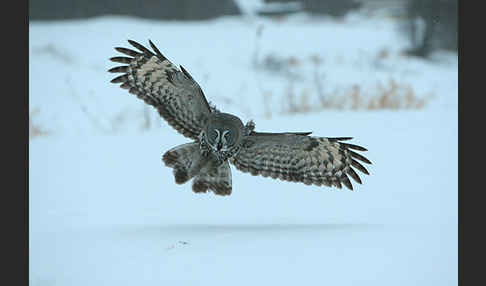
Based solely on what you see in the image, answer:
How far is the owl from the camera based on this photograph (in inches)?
138

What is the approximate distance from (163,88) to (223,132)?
535 mm

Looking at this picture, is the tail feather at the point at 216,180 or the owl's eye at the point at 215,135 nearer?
the owl's eye at the point at 215,135

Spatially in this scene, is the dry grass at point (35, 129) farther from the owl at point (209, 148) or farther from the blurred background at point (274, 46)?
the owl at point (209, 148)

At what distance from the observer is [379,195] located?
414 cm

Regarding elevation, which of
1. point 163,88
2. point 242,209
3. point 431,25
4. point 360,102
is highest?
point 431,25

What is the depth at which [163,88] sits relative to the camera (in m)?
3.63

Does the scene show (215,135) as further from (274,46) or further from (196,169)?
(274,46)

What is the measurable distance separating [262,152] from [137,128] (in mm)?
3895

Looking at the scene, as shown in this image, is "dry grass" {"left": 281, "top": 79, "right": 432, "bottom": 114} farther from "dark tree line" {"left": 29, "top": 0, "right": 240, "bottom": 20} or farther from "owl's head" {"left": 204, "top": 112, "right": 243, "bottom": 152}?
"dark tree line" {"left": 29, "top": 0, "right": 240, "bottom": 20}

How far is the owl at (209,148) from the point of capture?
11.5 ft

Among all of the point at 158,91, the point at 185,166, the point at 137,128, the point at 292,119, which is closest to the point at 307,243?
the point at 185,166

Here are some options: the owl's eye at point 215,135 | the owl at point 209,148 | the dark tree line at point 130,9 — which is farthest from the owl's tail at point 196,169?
the dark tree line at point 130,9

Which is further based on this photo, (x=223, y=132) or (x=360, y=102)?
(x=360, y=102)

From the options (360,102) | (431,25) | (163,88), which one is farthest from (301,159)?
(431,25)
